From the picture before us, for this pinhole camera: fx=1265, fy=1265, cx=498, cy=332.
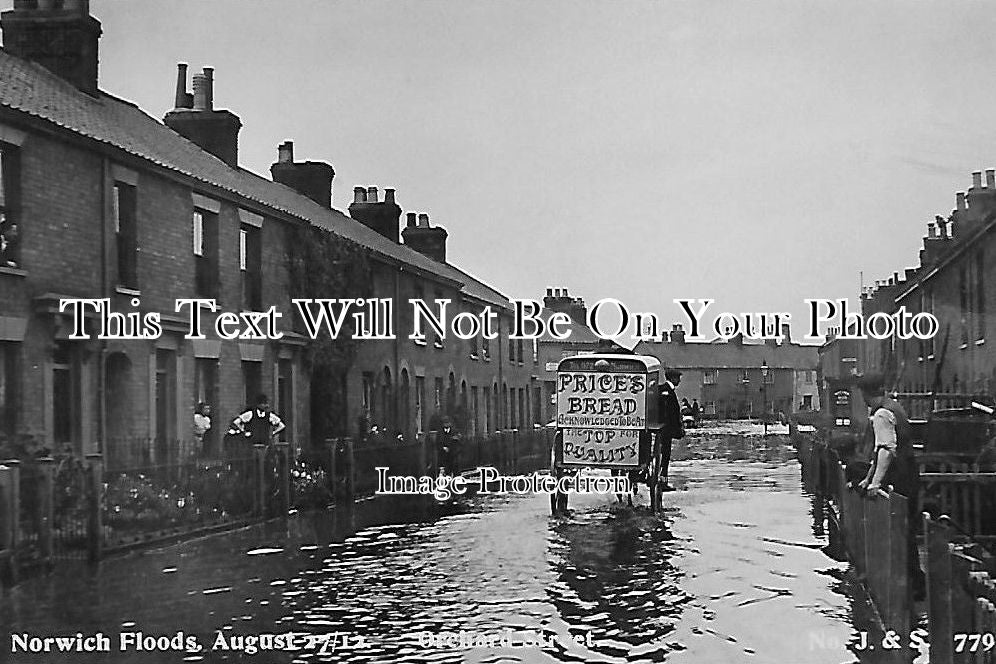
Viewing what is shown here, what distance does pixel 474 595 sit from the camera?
33.4ft

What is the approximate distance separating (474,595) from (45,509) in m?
4.47

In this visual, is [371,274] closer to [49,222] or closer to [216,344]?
[216,344]

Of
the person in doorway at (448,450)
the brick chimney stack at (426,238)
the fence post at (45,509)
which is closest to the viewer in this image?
the fence post at (45,509)

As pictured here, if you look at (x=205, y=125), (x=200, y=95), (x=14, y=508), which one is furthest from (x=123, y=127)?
(x=14, y=508)

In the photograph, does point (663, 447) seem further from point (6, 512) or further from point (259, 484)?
point (6, 512)

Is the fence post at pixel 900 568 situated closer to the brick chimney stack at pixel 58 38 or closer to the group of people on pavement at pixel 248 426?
the group of people on pavement at pixel 248 426

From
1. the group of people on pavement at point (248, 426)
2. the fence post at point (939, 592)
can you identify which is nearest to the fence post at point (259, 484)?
the group of people on pavement at point (248, 426)

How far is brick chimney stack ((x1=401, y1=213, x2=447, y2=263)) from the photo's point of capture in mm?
38094

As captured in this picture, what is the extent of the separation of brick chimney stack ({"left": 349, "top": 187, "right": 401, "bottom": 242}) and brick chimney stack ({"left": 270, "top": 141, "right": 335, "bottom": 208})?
3.72m

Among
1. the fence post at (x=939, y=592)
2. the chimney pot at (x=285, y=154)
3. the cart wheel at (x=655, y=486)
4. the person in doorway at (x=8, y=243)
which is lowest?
the cart wheel at (x=655, y=486)

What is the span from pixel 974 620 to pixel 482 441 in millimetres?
21545

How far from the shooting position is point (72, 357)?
48.4 feet

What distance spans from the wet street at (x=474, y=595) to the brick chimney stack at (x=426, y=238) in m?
22.0

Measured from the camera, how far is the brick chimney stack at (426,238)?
125ft
